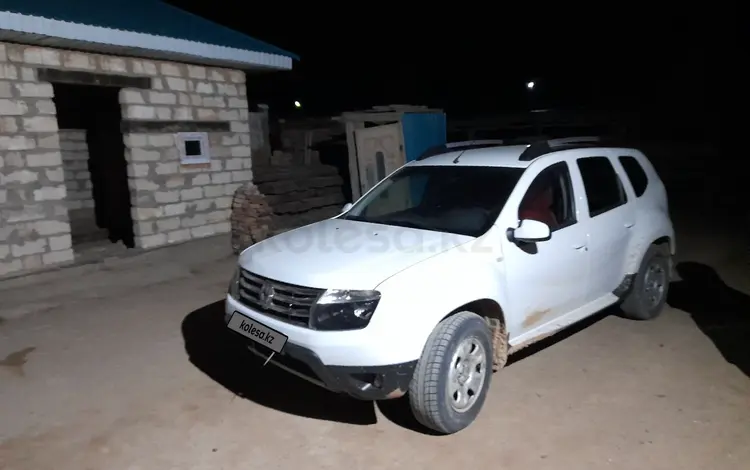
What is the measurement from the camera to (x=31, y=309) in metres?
6.08

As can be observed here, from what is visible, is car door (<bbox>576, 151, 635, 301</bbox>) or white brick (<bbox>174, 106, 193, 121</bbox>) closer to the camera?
car door (<bbox>576, 151, 635, 301</bbox>)

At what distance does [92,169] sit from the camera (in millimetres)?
9797

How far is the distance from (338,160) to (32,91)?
6.71 m

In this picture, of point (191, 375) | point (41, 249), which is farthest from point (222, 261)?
point (191, 375)

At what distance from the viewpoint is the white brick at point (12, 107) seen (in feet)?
21.3

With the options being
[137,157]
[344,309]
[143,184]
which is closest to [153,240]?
[143,184]

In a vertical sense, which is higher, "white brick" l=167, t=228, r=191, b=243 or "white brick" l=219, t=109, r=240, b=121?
"white brick" l=219, t=109, r=240, b=121

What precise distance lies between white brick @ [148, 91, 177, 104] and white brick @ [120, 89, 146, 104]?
0.48ft

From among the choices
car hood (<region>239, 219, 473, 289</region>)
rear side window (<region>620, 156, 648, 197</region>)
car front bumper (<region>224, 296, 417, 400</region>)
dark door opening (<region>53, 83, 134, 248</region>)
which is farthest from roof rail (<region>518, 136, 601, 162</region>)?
dark door opening (<region>53, 83, 134, 248</region>)

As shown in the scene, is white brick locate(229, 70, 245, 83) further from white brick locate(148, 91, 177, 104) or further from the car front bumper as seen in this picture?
the car front bumper

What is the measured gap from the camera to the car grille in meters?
3.41

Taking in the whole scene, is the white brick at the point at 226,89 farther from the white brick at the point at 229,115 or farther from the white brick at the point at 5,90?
the white brick at the point at 5,90

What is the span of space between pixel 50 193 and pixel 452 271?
18.5 ft

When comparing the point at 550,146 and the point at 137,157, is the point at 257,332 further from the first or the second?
the point at 137,157
